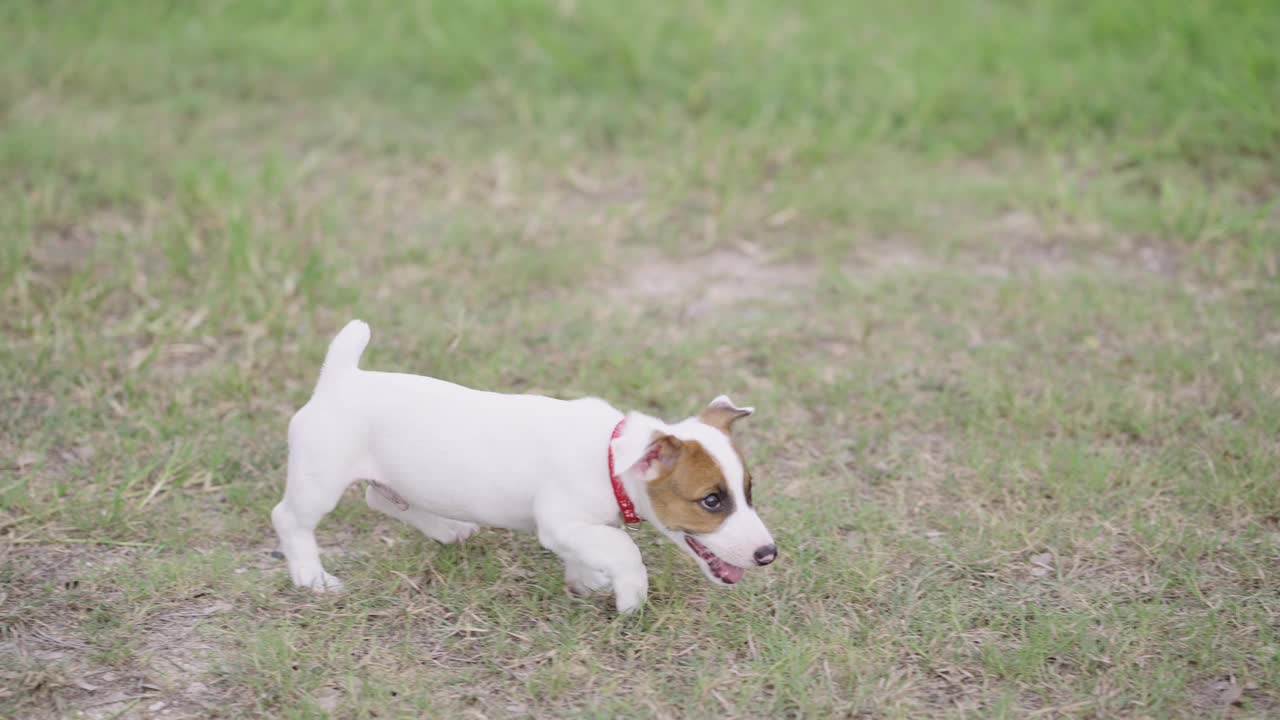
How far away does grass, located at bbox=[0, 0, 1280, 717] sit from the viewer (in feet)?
11.2

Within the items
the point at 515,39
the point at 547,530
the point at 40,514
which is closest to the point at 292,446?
the point at 547,530

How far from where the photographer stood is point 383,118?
7230 mm

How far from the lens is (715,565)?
3387 mm

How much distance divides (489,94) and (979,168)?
270 centimetres

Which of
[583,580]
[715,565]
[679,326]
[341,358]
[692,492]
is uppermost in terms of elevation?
[341,358]

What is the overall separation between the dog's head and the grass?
0.34 metres

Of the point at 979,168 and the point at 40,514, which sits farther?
the point at 979,168

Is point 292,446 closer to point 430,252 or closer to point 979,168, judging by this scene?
point 430,252

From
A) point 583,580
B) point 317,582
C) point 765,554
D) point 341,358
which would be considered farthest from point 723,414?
point 317,582

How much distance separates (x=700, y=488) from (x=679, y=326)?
6.97 feet

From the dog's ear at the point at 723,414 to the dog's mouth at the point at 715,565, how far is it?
0.32m

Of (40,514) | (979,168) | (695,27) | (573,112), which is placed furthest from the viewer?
(695,27)

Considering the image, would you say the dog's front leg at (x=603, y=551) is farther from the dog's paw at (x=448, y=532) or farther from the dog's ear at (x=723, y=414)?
the dog's paw at (x=448, y=532)

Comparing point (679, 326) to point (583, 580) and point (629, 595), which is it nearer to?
point (583, 580)
